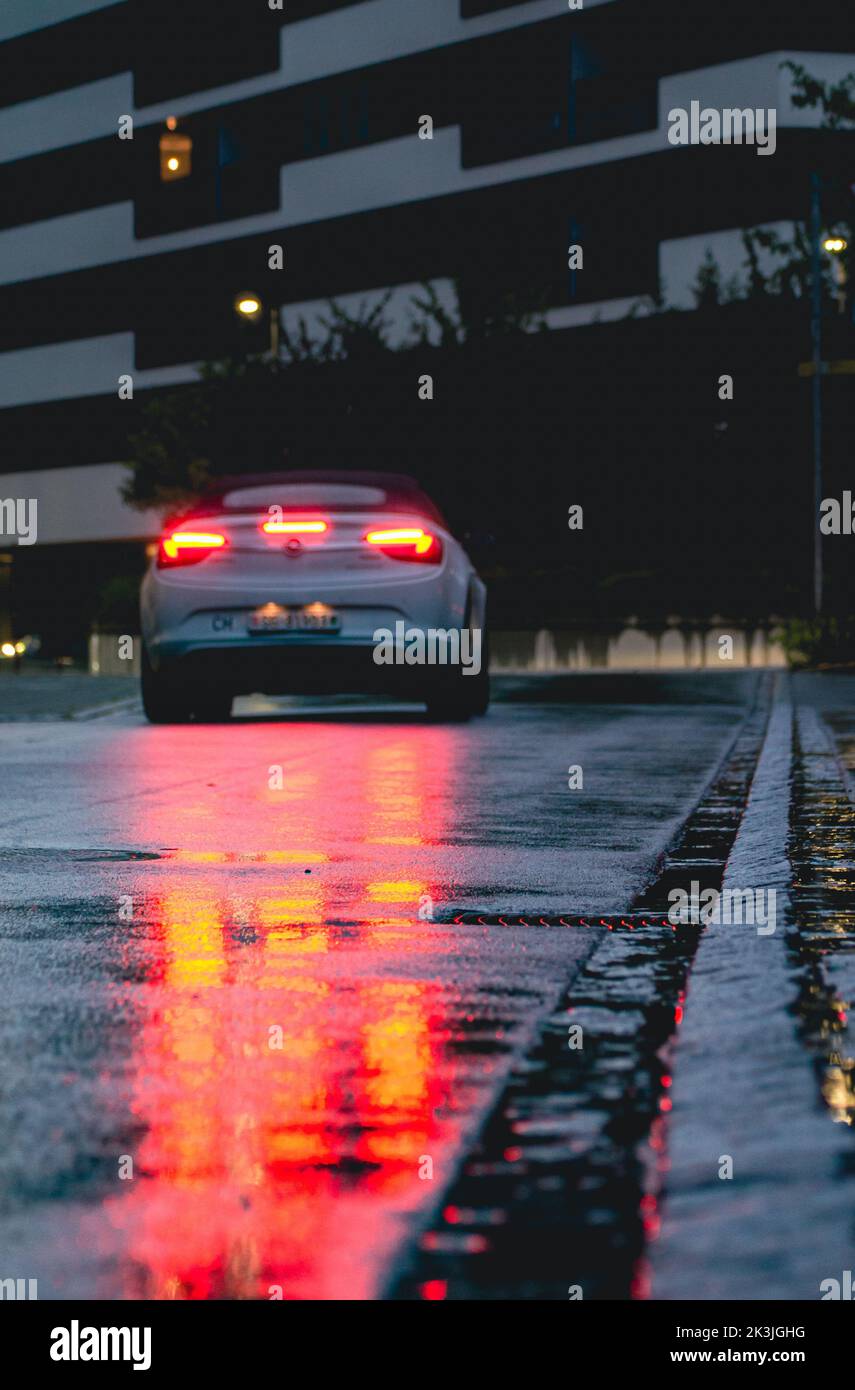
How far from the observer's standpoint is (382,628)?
560 inches

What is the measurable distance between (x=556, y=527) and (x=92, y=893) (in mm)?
30551

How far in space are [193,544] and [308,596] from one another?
0.83 metres

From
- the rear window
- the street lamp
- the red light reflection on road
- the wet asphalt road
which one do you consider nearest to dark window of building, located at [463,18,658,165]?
the street lamp

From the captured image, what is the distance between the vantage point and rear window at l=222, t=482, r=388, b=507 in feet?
47.5

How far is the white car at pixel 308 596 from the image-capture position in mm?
14211

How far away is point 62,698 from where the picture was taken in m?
19.6

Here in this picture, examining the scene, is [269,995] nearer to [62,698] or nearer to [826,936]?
[826,936]

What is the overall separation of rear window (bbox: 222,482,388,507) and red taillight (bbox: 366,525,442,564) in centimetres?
28

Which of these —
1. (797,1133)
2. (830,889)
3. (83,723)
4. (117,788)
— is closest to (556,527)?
(83,723)

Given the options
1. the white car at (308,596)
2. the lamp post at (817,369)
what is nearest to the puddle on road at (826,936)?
the white car at (308,596)

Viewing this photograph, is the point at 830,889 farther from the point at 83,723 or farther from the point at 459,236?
the point at 459,236

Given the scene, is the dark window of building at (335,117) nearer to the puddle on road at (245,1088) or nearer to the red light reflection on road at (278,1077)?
the red light reflection on road at (278,1077)

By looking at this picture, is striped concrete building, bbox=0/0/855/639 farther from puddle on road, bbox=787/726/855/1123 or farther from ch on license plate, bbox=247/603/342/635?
puddle on road, bbox=787/726/855/1123

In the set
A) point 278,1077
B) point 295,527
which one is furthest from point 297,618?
point 278,1077
